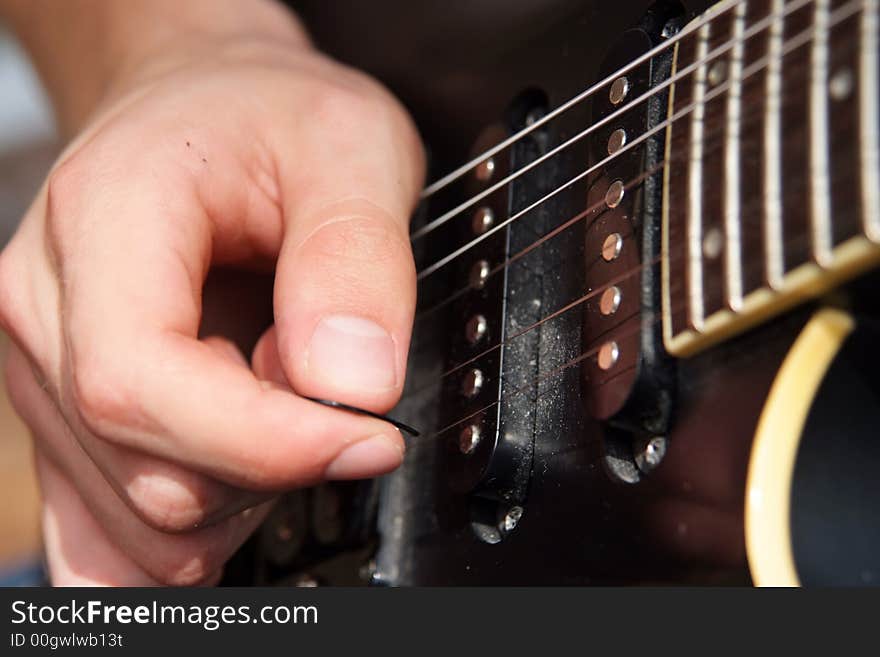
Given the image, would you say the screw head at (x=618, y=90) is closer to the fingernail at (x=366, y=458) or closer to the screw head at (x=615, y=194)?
the screw head at (x=615, y=194)

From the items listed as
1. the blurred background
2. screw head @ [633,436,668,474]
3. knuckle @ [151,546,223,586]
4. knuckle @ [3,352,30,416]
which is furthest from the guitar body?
the blurred background

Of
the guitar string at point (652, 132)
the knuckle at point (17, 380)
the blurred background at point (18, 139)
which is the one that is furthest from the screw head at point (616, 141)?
the blurred background at point (18, 139)

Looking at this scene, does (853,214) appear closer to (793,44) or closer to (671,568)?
(793,44)

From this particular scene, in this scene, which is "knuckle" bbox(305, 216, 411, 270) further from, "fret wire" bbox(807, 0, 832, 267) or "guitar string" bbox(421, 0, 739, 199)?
"fret wire" bbox(807, 0, 832, 267)

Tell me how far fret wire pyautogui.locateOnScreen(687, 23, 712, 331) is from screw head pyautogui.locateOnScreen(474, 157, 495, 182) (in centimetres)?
20

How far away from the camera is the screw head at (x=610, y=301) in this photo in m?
0.50

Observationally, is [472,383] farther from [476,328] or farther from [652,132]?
[652,132]

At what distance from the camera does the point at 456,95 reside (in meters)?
0.73

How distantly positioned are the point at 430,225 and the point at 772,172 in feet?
1.12

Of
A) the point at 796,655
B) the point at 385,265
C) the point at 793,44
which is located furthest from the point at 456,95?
the point at 796,655

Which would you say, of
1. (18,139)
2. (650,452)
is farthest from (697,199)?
(18,139)

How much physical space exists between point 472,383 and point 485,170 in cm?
16

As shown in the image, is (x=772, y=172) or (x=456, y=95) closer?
(x=772, y=172)

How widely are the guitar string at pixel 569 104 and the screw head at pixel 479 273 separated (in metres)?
0.08
